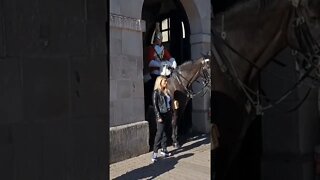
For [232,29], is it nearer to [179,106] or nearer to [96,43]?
[96,43]

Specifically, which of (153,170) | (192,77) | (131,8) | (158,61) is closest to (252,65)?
(153,170)

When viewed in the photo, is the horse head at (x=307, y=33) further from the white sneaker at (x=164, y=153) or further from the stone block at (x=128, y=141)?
the white sneaker at (x=164, y=153)

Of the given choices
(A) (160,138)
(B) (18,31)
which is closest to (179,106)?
(A) (160,138)

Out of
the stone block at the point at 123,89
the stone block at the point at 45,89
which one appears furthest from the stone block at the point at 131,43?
the stone block at the point at 45,89

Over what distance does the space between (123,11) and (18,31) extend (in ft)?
20.7

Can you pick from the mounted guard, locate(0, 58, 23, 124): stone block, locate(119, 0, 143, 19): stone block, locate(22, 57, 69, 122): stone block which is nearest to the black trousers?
the mounted guard

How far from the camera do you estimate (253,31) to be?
318cm

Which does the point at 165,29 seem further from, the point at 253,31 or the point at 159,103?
the point at 253,31

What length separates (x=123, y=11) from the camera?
878 centimetres

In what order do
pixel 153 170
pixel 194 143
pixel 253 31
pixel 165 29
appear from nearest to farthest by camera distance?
pixel 253 31 → pixel 153 170 → pixel 194 143 → pixel 165 29

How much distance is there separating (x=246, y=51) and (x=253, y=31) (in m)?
0.16

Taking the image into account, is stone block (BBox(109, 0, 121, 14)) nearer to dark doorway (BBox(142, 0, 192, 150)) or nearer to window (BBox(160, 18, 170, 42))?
dark doorway (BBox(142, 0, 192, 150))

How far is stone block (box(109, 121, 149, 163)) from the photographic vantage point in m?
8.41

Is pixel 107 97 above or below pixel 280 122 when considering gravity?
above
